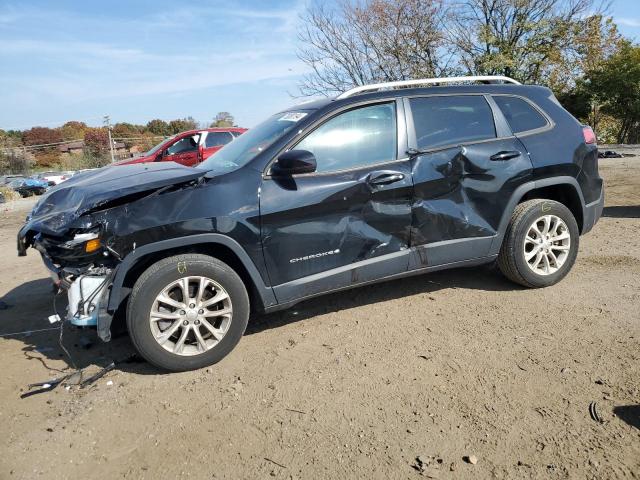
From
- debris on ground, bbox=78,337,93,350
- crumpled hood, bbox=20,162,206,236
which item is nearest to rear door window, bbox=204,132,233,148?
crumpled hood, bbox=20,162,206,236

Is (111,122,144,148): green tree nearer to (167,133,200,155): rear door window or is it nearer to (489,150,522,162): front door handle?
(167,133,200,155): rear door window

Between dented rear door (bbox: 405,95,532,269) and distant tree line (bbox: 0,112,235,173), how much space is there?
31564 mm

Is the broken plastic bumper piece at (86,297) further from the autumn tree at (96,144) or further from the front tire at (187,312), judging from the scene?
the autumn tree at (96,144)

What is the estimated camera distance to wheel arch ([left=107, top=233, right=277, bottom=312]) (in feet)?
10.5

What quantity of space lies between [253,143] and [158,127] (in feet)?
228

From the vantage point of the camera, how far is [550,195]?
14.9 ft

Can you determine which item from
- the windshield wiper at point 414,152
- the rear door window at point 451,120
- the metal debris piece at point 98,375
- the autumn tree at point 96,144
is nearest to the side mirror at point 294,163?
the windshield wiper at point 414,152

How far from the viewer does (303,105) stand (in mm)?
4207

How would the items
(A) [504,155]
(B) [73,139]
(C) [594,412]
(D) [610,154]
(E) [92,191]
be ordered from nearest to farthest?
(C) [594,412] → (E) [92,191] → (A) [504,155] → (D) [610,154] → (B) [73,139]

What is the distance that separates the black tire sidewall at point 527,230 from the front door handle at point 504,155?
476 mm

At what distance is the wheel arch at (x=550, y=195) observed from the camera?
4164 millimetres

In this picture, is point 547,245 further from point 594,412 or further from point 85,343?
point 85,343

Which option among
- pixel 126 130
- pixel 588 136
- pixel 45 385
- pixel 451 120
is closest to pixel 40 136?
pixel 126 130

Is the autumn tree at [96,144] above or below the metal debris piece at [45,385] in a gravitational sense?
above
